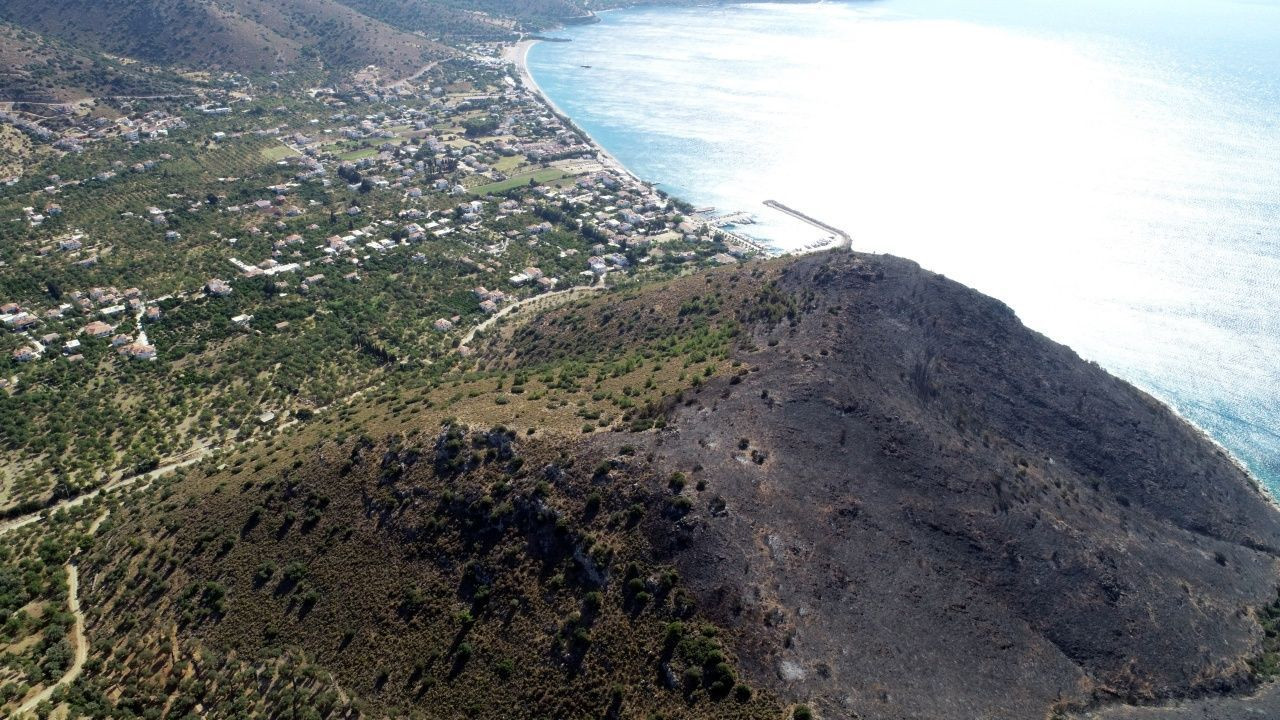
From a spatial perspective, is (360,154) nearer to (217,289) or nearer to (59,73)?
(59,73)

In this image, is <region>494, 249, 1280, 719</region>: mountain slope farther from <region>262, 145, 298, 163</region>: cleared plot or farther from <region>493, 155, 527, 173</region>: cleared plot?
<region>262, 145, 298, 163</region>: cleared plot

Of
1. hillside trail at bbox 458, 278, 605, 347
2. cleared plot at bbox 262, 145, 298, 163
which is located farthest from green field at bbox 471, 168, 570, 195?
hillside trail at bbox 458, 278, 605, 347

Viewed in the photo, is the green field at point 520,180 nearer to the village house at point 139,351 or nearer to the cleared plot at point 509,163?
the cleared plot at point 509,163

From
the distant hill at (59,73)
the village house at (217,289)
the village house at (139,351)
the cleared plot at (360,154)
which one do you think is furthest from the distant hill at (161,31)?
the village house at (139,351)

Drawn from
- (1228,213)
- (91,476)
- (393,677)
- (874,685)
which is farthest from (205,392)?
(1228,213)

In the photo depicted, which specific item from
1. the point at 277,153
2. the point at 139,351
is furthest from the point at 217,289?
the point at 277,153

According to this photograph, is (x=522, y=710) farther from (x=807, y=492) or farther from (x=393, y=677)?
(x=807, y=492)

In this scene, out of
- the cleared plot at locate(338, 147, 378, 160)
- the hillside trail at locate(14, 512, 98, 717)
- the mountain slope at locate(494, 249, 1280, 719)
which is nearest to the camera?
the mountain slope at locate(494, 249, 1280, 719)
